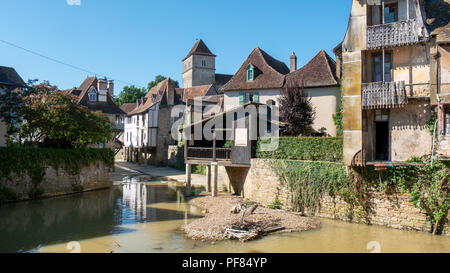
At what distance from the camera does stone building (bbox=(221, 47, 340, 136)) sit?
1022 inches

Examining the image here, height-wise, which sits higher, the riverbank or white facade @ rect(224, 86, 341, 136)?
white facade @ rect(224, 86, 341, 136)

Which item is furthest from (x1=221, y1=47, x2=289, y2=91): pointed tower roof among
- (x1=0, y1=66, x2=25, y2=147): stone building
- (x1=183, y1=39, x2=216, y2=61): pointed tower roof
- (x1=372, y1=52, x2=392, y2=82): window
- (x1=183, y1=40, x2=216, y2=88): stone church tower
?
(x1=183, y1=39, x2=216, y2=61): pointed tower roof

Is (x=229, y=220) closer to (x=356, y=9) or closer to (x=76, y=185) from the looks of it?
(x=356, y=9)

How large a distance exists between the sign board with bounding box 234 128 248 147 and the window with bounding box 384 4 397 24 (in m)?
9.03

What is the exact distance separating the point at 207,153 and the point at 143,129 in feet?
85.5

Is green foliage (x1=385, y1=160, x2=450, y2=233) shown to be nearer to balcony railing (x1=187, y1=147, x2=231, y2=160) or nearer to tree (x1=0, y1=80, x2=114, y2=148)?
balcony railing (x1=187, y1=147, x2=231, y2=160)

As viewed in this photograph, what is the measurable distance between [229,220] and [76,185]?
14577 millimetres

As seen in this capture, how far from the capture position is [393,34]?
15.0 metres

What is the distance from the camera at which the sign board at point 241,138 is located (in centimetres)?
2000

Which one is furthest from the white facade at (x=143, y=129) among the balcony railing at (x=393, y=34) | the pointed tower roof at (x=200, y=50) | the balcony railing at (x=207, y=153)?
the balcony railing at (x=393, y=34)

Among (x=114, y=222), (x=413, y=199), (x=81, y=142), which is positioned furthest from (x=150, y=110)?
(x=413, y=199)

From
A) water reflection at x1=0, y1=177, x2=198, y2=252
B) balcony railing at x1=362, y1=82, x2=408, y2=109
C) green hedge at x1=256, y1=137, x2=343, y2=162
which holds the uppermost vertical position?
balcony railing at x1=362, y1=82, x2=408, y2=109

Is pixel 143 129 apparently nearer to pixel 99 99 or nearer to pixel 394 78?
pixel 99 99

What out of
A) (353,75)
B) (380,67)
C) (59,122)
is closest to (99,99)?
(59,122)
